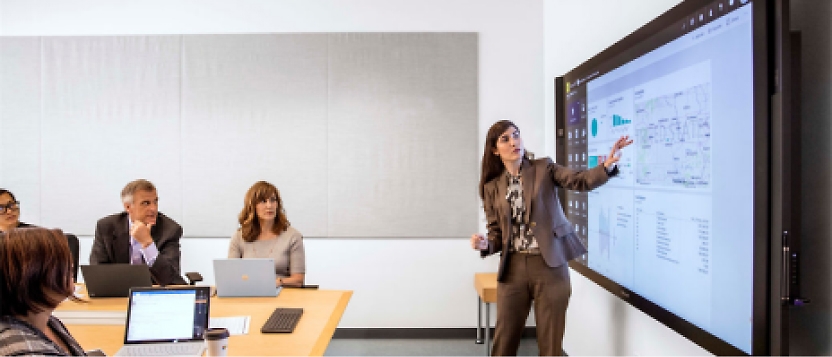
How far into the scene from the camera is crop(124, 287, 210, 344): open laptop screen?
224 centimetres

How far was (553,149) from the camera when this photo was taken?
416 cm

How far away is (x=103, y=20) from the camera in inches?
196

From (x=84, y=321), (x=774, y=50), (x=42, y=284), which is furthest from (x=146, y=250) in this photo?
(x=774, y=50)

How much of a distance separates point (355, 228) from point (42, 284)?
3.43 meters

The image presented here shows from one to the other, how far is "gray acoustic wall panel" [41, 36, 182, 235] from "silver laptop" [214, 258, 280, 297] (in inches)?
85.3

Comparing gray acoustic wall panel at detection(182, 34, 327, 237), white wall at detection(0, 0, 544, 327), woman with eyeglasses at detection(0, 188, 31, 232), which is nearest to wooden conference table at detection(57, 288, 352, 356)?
woman with eyeglasses at detection(0, 188, 31, 232)

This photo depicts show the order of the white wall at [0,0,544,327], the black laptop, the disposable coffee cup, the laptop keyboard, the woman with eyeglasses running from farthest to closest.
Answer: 1. the white wall at [0,0,544,327]
2. the woman with eyeglasses
3. the black laptop
4. the laptop keyboard
5. the disposable coffee cup

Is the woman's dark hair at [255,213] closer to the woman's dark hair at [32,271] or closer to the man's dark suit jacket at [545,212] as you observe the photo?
the man's dark suit jacket at [545,212]

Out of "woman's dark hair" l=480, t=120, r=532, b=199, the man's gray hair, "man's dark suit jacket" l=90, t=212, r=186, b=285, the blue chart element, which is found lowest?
"man's dark suit jacket" l=90, t=212, r=186, b=285

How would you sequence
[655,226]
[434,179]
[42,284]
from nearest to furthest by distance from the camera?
[42,284] < [655,226] < [434,179]

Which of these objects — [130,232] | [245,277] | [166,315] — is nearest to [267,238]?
[245,277]

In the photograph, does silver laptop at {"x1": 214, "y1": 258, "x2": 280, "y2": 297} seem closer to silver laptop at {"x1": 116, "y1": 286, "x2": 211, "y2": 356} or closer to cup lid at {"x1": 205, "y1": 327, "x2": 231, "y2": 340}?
silver laptop at {"x1": 116, "y1": 286, "x2": 211, "y2": 356}

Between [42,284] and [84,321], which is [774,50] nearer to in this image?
[42,284]

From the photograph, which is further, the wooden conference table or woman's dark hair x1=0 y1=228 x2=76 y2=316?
the wooden conference table
